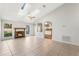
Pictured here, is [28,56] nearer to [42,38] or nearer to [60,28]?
[42,38]

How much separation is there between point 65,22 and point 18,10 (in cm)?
129

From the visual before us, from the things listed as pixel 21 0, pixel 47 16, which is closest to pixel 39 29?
pixel 47 16

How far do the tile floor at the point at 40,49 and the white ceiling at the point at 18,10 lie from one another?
1.97ft

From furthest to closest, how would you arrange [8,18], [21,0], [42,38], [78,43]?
[42,38] → [78,43] → [8,18] → [21,0]

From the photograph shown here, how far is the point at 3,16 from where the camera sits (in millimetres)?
2703

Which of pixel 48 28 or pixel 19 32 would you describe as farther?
pixel 19 32

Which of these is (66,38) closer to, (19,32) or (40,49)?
(40,49)

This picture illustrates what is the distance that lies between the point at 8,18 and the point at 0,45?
2.26 ft

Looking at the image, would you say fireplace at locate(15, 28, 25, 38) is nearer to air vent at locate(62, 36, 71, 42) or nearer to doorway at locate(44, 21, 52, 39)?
doorway at locate(44, 21, 52, 39)

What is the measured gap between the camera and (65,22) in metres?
3.11

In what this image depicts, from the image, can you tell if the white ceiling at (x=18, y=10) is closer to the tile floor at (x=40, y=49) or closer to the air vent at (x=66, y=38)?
the tile floor at (x=40, y=49)

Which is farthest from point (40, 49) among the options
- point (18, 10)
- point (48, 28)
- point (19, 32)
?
point (18, 10)

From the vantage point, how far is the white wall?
3031 mm

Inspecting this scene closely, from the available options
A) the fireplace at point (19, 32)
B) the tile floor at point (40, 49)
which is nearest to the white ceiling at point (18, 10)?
the fireplace at point (19, 32)
